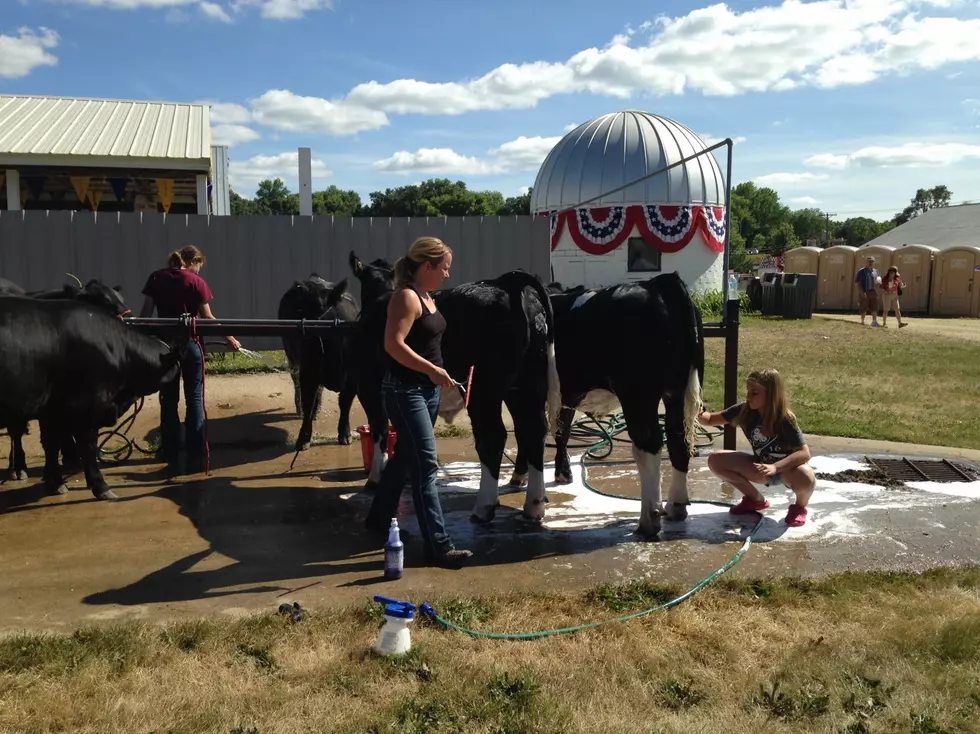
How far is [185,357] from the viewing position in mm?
7465

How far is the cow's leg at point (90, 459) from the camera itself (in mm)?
6391

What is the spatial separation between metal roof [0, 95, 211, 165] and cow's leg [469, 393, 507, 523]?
12.6 m

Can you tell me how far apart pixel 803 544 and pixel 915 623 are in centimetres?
131

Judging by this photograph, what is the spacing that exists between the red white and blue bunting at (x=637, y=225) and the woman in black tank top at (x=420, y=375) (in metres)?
22.2

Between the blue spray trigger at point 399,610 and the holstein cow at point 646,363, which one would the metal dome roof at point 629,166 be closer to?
the holstein cow at point 646,363

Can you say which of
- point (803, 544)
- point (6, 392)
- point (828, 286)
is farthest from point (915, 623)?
point (828, 286)

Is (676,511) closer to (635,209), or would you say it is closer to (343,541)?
(343,541)

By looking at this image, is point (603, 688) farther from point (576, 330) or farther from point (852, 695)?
point (576, 330)

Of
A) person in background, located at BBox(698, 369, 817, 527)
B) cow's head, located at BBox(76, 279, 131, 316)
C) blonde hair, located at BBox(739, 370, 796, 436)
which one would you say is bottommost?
person in background, located at BBox(698, 369, 817, 527)

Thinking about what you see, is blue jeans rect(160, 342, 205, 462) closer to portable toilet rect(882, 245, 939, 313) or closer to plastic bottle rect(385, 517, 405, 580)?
plastic bottle rect(385, 517, 405, 580)

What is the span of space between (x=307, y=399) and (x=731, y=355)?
415 cm

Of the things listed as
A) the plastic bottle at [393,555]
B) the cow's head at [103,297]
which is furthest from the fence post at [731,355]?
the cow's head at [103,297]

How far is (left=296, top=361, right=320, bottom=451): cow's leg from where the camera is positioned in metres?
8.23

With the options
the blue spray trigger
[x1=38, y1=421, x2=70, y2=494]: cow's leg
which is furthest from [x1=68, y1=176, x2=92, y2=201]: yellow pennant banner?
the blue spray trigger
